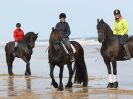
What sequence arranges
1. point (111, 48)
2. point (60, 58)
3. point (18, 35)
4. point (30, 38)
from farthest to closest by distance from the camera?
point (18, 35) → point (30, 38) → point (111, 48) → point (60, 58)

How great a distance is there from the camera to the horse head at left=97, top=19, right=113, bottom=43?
1551 cm

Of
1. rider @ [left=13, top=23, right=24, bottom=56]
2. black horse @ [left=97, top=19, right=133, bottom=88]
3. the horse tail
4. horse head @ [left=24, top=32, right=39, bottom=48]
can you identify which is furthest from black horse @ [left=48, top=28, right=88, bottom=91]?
rider @ [left=13, top=23, right=24, bottom=56]

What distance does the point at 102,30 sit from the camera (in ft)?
51.0

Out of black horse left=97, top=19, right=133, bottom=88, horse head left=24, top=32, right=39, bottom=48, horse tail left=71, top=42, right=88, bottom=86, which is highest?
horse head left=24, top=32, right=39, bottom=48

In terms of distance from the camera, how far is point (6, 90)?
50.8 ft

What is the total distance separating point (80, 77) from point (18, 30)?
7456 millimetres

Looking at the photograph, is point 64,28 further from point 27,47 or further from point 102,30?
point 27,47

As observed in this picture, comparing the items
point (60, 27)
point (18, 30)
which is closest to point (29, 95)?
point (60, 27)

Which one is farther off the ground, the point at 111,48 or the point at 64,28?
the point at 64,28

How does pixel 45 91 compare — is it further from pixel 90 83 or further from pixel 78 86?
pixel 90 83

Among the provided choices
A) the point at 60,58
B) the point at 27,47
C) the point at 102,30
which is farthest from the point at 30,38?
the point at 60,58

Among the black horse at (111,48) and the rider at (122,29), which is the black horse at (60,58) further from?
the rider at (122,29)

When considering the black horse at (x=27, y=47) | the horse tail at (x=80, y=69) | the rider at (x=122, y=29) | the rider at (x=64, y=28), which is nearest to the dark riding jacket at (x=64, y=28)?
the rider at (x=64, y=28)

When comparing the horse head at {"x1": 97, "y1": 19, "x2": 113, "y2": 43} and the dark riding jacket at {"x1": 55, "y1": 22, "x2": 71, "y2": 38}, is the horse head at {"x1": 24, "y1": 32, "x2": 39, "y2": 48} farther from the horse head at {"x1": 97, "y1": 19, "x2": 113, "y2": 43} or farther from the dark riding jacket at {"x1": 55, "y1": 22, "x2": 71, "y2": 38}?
the horse head at {"x1": 97, "y1": 19, "x2": 113, "y2": 43}
